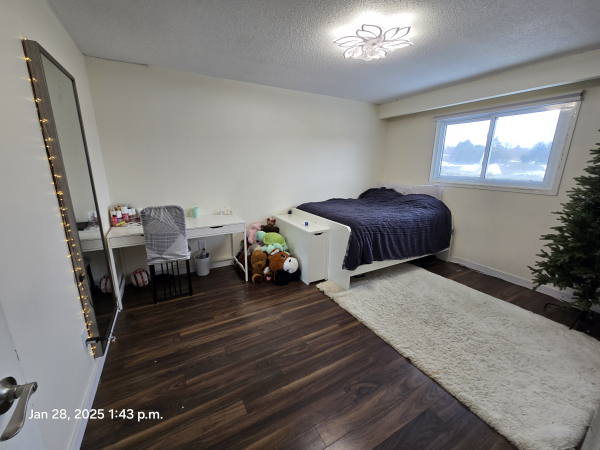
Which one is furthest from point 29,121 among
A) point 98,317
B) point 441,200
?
point 441,200

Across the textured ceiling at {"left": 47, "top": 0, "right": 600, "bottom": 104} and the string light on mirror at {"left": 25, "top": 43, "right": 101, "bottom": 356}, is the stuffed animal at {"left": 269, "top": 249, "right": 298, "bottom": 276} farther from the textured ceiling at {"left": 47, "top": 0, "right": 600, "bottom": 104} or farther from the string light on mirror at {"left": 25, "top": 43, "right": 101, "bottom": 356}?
the textured ceiling at {"left": 47, "top": 0, "right": 600, "bottom": 104}

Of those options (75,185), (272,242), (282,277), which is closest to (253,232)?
(272,242)

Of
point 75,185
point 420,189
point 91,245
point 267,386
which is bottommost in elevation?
point 267,386

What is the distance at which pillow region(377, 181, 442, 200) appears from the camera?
367 cm

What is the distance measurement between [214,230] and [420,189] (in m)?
3.06

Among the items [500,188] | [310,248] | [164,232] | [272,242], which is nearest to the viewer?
[164,232]

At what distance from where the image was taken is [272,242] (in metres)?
3.14

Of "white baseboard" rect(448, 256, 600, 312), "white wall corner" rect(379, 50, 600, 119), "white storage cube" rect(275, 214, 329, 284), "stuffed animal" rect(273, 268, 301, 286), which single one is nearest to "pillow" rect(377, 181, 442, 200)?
"white baseboard" rect(448, 256, 600, 312)

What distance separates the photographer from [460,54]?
2.28 meters

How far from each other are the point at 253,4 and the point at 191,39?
77cm

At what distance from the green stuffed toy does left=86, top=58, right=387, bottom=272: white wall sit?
45 centimetres

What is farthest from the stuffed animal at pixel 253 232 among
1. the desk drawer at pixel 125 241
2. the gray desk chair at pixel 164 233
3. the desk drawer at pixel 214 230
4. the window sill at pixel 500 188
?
the window sill at pixel 500 188

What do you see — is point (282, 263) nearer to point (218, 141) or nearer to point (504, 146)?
point (218, 141)

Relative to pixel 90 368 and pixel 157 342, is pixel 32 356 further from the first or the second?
pixel 157 342
